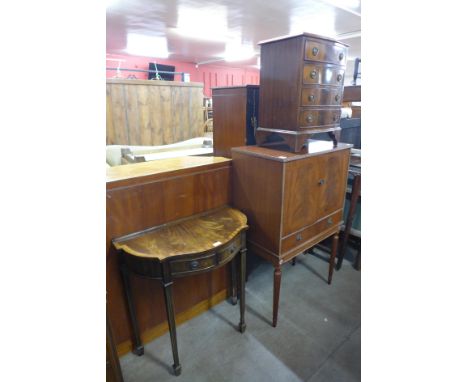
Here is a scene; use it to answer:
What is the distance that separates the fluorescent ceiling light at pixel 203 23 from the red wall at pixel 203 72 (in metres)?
2.62

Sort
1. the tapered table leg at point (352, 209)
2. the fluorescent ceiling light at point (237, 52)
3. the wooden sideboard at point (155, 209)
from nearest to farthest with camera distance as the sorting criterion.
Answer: the wooden sideboard at point (155, 209) < the tapered table leg at point (352, 209) < the fluorescent ceiling light at point (237, 52)

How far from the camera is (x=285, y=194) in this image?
1388 mm

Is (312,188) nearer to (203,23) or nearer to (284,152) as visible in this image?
(284,152)

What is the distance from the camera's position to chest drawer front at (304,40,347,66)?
133 cm

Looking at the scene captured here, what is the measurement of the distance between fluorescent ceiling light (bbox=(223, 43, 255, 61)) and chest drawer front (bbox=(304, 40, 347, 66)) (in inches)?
225

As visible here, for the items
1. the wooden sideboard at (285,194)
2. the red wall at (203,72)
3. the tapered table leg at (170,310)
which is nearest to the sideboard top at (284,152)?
the wooden sideboard at (285,194)

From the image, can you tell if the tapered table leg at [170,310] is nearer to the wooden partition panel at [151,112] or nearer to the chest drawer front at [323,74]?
the chest drawer front at [323,74]

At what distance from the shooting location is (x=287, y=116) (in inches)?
56.7

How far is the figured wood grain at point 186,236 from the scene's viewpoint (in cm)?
122

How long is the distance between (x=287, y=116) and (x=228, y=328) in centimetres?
126

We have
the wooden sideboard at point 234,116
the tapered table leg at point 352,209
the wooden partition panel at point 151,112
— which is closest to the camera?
the wooden sideboard at point 234,116
